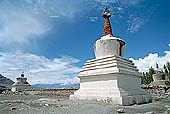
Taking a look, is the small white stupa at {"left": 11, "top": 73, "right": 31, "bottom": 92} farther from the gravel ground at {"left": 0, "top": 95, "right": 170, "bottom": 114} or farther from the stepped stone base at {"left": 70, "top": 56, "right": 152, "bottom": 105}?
the gravel ground at {"left": 0, "top": 95, "right": 170, "bottom": 114}

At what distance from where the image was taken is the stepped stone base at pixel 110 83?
7.61 meters

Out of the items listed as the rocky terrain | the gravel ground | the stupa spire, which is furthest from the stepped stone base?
the stupa spire

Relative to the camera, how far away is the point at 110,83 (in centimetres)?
829

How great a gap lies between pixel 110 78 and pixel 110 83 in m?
0.28

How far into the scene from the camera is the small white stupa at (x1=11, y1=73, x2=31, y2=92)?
114 feet

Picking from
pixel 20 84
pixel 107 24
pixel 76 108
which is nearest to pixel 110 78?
pixel 76 108

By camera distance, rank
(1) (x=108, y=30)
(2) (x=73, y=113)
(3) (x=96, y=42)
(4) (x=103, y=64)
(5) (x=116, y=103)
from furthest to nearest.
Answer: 1. (1) (x=108, y=30)
2. (3) (x=96, y=42)
3. (4) (x=103, y=64)
4. (5) (x=116, y=103)
5. (2) (x=73, y=113)

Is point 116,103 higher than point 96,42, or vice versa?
point 96,42

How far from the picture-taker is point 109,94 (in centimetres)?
777

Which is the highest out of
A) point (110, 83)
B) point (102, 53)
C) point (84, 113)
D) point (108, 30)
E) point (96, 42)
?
point (108, 30)

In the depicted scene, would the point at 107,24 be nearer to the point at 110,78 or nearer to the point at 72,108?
the point at 110,78

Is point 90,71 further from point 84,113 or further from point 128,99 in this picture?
point 84,113

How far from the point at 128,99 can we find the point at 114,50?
3727mm

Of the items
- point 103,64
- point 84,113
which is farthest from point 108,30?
point 84,113
